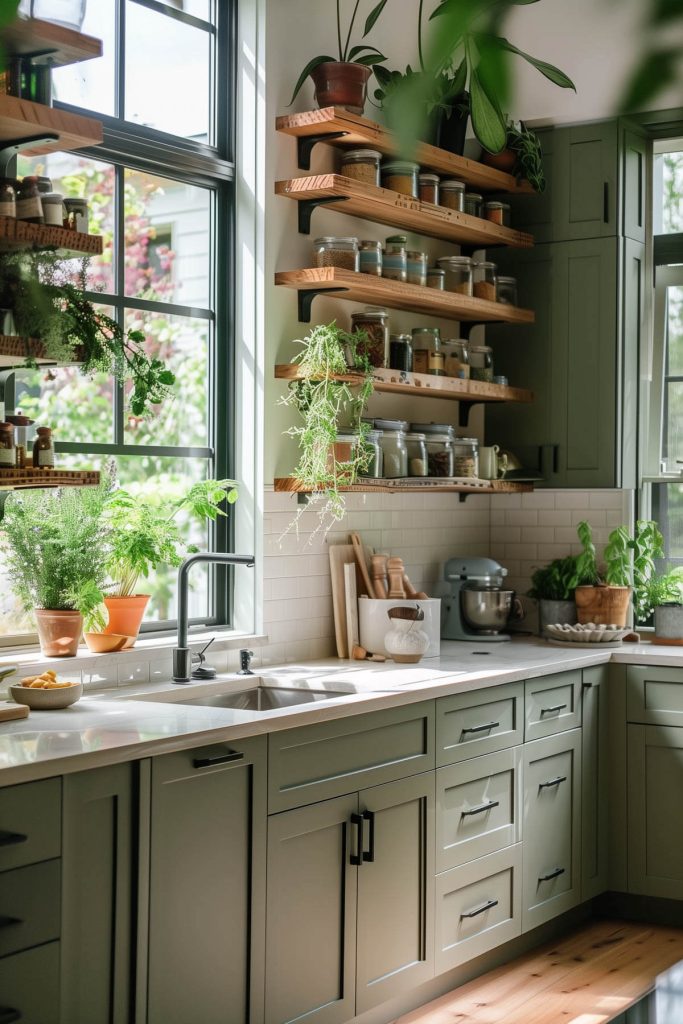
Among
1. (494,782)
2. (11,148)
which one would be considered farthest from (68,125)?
(494,782)

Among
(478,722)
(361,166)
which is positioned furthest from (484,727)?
(361,166)

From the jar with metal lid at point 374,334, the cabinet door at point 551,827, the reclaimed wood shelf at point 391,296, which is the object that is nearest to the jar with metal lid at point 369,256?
the reclaimed wood shelf at point 391,296

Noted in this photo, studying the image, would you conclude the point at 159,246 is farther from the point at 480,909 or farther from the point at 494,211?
the point at 480,909

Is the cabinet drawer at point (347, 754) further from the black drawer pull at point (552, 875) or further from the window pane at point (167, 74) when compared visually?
the window pane at point (167, 74)

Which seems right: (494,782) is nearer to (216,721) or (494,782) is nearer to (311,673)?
(311,673)

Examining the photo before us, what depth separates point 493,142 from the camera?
37 centimetres

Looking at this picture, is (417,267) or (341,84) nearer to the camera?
(341,84)

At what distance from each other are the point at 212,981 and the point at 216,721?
60 centimetres

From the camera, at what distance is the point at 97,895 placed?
8.46 ft

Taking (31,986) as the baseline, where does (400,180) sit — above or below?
above

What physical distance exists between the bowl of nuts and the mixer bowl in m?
2.13

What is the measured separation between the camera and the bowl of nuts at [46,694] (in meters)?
3.03

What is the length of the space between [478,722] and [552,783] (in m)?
0.57

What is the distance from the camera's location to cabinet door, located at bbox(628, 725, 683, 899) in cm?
451
